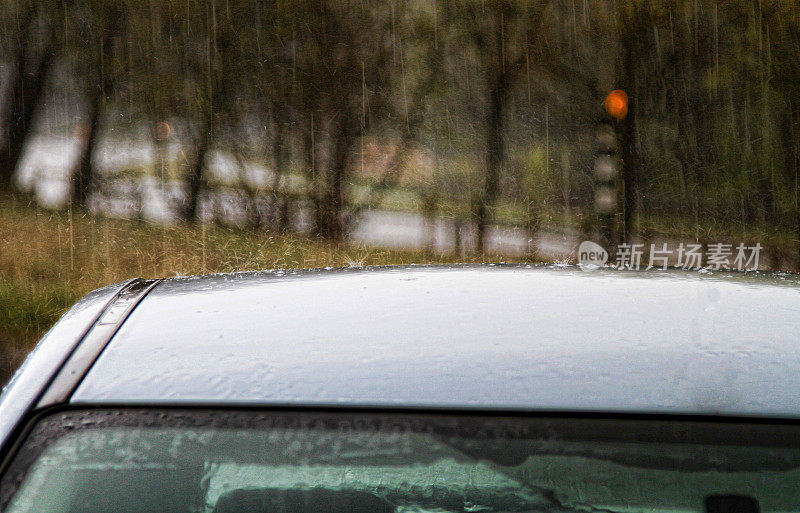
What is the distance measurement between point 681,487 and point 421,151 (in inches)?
505

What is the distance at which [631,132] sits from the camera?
13.6 meters

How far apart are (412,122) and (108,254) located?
5.76m

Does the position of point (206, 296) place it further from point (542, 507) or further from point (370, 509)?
point (542, 507)

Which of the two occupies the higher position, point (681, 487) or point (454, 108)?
point (454, 108)

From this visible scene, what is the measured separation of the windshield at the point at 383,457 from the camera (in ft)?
3.74

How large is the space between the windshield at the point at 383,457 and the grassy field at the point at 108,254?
8.71 metres

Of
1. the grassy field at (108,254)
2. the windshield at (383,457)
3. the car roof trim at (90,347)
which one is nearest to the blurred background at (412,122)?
the grassy field at (108,254)

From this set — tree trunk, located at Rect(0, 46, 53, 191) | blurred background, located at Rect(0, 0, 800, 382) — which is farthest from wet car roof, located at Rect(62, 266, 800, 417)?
tree trunk, located at Rect(0, 46, 53, 191)

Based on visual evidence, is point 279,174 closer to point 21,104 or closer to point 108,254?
point 108,254

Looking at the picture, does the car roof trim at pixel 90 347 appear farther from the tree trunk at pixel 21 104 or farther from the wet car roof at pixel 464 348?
the tree trunk at pixel 21 104

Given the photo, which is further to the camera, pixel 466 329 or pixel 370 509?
pixel 466 329

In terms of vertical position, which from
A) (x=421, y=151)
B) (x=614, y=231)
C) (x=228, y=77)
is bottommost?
(x=614, y=231)

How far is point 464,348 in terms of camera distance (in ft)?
4.41

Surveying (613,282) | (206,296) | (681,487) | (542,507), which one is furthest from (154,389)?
(613,282)
